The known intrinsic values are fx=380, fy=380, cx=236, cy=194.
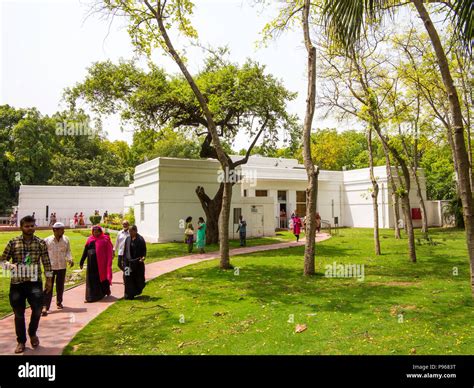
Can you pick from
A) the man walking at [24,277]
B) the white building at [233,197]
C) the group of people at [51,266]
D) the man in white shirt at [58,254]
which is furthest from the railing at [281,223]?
the man walking at [24,277]

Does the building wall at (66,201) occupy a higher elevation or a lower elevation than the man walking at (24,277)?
higher

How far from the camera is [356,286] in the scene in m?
9.70

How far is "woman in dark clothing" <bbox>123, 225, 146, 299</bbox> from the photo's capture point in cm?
878

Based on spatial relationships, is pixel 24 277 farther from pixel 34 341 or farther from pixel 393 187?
pixel 393 187

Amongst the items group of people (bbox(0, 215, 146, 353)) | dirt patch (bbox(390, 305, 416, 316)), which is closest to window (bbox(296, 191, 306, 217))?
group of people (bbox(0, 215, 146, 353))

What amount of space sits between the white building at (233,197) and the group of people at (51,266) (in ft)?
37.1

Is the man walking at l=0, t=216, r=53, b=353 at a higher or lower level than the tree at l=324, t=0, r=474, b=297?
lower

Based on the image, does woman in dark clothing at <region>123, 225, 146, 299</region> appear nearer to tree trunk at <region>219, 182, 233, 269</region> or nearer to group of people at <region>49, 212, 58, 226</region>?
tree trunk at <region>219, 182, 233, 269</region>

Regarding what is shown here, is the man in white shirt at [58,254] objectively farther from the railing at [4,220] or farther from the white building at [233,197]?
the railing at [4,220]

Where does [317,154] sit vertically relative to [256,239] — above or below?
above

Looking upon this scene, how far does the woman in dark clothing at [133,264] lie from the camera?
8781mm
